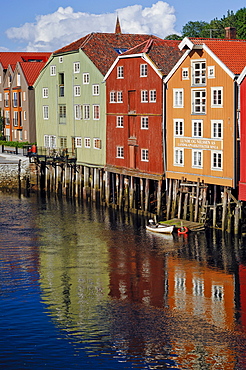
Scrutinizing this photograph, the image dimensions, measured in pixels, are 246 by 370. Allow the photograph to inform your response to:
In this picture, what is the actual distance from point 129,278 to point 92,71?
3437 centimetres

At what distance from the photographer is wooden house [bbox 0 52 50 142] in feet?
336

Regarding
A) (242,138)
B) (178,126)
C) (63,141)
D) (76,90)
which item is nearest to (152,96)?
(178,126)

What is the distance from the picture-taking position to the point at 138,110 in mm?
64688

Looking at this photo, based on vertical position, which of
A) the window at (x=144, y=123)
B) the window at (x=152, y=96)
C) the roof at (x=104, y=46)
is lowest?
the window at (x=144, y=123)

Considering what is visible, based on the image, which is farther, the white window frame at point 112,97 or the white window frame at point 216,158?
the white window frame at point 112,97

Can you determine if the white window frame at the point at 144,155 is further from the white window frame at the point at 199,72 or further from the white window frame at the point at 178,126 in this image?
the white window frame at the point at 199,72

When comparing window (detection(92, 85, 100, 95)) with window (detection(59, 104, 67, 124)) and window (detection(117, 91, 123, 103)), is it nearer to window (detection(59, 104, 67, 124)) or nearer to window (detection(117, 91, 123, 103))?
window (detection(117, 91, 123, 103))

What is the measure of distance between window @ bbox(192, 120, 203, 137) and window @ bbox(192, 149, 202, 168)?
4.64ft

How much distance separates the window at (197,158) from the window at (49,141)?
28.5m

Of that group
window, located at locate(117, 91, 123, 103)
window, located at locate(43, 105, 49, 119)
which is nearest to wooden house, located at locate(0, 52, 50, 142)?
window, located at locate(43, 105, 49, 119)

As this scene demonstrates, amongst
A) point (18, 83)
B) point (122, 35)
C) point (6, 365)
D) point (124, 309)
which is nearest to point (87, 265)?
point (124, 309)

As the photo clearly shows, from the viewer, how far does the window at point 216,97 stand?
5372cm

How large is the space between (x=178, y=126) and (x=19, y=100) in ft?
170

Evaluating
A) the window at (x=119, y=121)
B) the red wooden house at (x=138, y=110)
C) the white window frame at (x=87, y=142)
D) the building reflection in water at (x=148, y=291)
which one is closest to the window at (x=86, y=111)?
the white window frame at (x=87, y=142)
